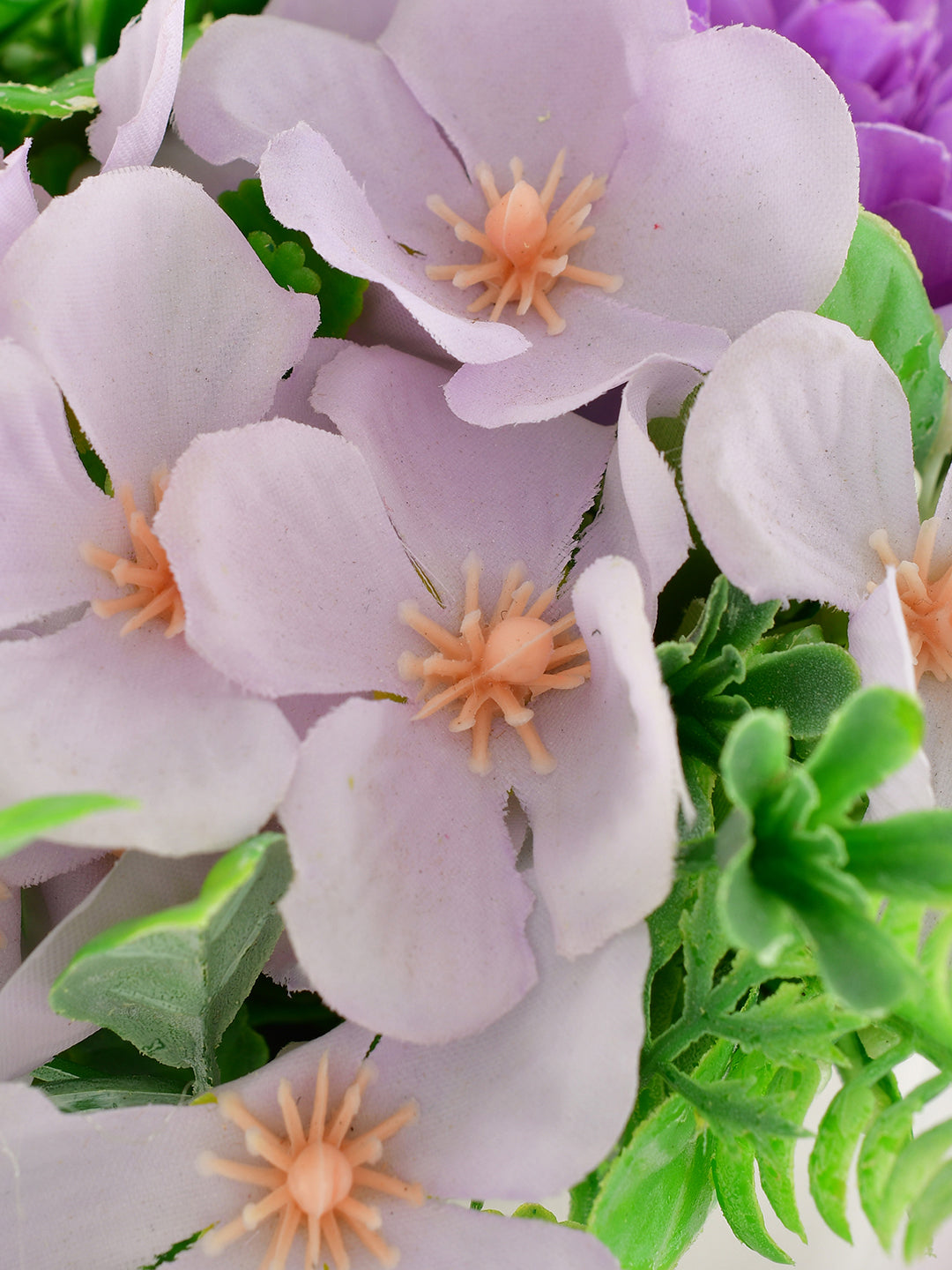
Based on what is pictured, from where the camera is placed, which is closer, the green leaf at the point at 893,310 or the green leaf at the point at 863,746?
the green leaf at the point at 863,746

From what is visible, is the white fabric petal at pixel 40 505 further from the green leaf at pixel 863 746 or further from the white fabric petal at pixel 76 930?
the green leaf at pixel 863 746

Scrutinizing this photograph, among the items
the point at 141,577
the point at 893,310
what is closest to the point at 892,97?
the point at 893,310

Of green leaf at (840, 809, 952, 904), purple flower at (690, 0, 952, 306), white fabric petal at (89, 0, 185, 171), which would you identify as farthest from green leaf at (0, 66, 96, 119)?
green leaf at (840, 809, 952, 904)

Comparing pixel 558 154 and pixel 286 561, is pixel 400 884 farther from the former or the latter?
pixel 558 154

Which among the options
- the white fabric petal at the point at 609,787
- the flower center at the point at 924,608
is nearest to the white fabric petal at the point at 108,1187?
the white fabric petal at the point at 609,787

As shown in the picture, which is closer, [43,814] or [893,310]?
[43,814]

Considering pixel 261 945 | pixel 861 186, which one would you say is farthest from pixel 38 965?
pixel 861 186
